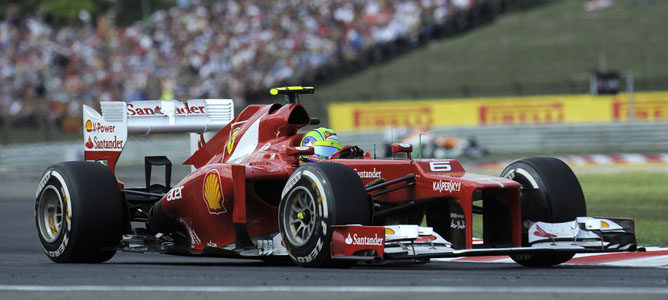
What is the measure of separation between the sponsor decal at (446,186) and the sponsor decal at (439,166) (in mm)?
178

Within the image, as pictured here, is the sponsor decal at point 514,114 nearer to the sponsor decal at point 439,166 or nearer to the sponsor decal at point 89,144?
the sponsor decal at point 89,144

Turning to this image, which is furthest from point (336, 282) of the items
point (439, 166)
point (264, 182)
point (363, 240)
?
point (264, 182)

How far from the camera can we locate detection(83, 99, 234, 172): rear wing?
35.1 feet

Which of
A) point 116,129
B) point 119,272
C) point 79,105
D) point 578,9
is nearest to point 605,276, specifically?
point 119,272

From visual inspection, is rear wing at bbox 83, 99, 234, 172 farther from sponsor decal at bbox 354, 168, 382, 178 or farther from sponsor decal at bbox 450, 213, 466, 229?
sponsor decal at bbox 450, 213, 466, 229

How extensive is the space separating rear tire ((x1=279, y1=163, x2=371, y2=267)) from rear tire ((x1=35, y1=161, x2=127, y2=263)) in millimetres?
2098

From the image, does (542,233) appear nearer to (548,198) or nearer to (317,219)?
(548,198)

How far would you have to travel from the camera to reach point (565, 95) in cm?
3092

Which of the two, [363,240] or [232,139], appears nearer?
[363,240]

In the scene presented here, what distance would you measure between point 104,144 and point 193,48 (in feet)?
72.5

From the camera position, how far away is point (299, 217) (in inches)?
324

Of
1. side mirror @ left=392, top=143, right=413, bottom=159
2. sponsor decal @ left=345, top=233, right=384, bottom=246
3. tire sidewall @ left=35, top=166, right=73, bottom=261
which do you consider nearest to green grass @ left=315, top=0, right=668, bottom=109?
tire sidewall @ left=35, top=166, right=73, bottom=261

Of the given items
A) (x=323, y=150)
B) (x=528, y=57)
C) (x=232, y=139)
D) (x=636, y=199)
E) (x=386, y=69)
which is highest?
(x=528, y=57)

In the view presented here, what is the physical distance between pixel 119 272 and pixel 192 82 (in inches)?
916
